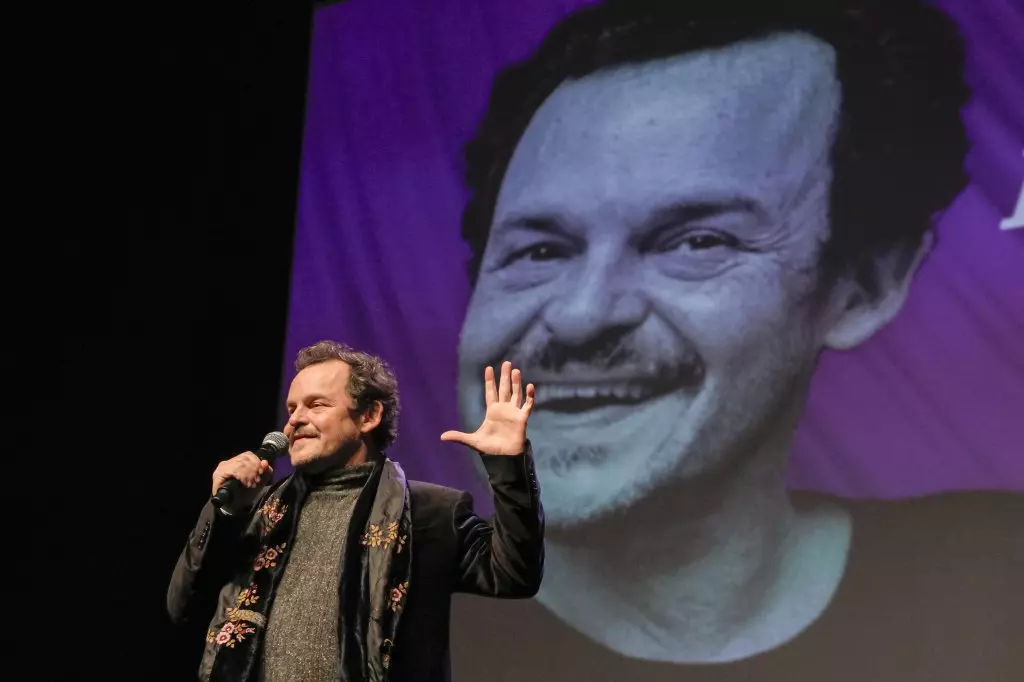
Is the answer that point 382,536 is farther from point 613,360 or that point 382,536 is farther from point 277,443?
point 613,360

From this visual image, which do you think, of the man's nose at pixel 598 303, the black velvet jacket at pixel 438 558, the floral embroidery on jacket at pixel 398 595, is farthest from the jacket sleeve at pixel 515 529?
the man's nose at pixel 598 303

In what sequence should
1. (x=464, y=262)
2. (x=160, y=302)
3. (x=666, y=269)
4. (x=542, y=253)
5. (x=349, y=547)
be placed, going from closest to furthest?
(x=349, y=547) → (x=666, y=269) → (x=542, y=253) → (x=464, y=262) → (x=160, y=302)

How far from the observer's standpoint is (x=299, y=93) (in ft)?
12.6

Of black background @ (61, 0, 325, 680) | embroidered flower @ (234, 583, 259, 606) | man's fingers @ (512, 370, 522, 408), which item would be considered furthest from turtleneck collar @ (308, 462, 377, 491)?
black background @ (61, 0, 325, 680)

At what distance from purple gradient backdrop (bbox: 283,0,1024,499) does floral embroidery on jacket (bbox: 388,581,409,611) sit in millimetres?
1170

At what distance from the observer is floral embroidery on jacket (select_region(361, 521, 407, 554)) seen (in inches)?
70.4

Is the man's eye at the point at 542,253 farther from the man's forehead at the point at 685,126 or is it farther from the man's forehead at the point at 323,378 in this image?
the man's forehead at the point at 323,378

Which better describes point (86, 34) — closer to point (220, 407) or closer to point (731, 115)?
point (220, 407)

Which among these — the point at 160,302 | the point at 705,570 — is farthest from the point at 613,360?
the point at 160,302

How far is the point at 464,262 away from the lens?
3.13 metres

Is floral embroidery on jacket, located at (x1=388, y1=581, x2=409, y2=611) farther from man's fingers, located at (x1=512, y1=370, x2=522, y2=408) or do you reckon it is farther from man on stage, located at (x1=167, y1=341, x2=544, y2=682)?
man's fingers, located at (x1=512, y1=370, x2=522, y2=408)

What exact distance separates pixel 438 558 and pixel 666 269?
121cm

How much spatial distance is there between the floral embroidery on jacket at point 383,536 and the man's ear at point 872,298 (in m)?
1.26

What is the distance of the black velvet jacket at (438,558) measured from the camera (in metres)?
1.68
